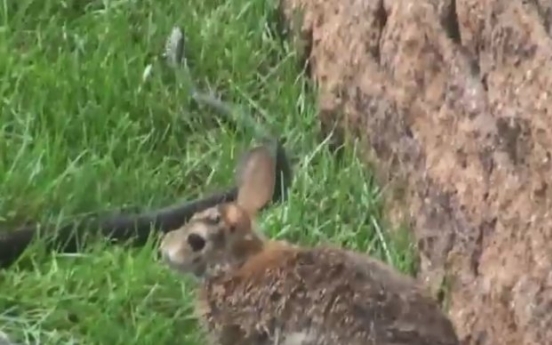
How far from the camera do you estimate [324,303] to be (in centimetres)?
339

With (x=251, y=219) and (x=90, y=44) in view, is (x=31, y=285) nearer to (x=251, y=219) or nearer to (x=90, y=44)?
(x=251, y=219)

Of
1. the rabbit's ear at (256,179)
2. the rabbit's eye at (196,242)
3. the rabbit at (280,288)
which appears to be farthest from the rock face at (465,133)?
the rabbit's eye at (196,242)

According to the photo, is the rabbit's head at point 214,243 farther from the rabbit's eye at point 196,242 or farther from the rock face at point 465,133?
the rock face at point 465,133

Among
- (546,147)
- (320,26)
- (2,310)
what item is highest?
(546,147)

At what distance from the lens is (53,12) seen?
525 cm

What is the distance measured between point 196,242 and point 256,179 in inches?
8.9

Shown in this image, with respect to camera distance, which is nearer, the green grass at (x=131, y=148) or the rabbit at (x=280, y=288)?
the rabbit at (x=280, y=288)

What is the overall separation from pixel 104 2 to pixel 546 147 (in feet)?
7.05

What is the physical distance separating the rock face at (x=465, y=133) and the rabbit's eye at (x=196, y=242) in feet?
2.27

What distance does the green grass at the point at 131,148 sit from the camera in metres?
4.02

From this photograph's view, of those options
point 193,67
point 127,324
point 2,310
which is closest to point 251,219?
point 127,324

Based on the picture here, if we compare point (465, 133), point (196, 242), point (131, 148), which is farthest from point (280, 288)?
point (131, 148)

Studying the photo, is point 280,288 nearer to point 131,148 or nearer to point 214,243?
point 214,243

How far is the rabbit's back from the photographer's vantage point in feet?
11.0
